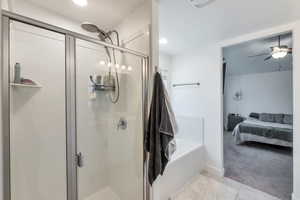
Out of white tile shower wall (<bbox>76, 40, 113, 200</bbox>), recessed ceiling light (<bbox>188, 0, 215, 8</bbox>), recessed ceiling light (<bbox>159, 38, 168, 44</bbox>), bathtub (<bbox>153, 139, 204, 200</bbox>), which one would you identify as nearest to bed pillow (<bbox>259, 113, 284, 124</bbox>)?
bathtub (<bbox>153, 139, 204, 200</bbox>)

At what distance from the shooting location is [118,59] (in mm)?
1762

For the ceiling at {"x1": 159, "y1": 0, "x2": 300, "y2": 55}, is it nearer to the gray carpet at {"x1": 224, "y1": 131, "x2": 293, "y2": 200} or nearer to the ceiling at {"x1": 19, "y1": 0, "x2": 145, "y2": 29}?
the ceiling at {"x1": 19, "y1": 0, "x2": 145, "y2": 29}

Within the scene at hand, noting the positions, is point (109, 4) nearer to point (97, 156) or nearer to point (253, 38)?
point (97, 156)

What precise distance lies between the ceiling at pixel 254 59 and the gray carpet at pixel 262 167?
2.61 m

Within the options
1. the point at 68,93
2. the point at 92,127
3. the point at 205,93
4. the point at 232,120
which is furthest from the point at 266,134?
the point at 68,93

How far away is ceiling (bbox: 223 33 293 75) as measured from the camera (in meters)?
2.96

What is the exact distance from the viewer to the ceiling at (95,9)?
154 cm

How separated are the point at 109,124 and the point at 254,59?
16.5 feet

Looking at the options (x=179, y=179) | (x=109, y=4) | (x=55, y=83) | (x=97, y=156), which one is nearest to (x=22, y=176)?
(x=97, y=156)

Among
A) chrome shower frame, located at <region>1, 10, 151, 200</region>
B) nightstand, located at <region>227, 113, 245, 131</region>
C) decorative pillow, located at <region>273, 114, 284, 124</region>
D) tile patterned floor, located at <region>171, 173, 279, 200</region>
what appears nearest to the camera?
chrome shower frame, located at <region>1, 10, 151, 200</region>

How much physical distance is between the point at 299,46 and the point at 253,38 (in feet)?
1.85

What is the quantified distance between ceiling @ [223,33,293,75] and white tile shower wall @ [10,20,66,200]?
11.6 ft

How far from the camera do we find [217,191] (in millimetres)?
2002

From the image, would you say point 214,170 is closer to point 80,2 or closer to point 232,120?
point 80,2
